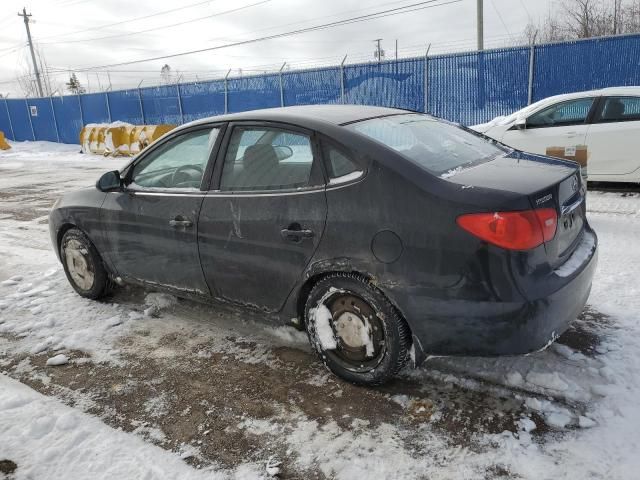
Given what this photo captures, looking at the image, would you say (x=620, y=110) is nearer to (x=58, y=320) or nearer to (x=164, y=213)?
(x=164, y=213)

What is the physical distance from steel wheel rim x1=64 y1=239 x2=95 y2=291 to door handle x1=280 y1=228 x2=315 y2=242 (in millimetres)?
2311

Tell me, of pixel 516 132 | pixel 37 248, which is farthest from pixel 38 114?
pixel 516 132

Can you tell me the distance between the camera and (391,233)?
2.66 meters

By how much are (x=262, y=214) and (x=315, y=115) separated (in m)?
0.72

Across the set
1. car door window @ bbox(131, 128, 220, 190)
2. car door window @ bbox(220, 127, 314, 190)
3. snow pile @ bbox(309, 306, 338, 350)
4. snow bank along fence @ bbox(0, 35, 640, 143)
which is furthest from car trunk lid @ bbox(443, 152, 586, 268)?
snow bank along fence @ bbox(0, 35, 640, 143)

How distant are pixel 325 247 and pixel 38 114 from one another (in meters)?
30.7

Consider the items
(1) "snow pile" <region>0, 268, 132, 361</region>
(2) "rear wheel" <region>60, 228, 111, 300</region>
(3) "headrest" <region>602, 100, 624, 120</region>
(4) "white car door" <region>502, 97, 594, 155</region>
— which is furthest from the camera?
(4) "white car door" <region>502, 97, 594, 155</region>

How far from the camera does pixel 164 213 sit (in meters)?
3.69

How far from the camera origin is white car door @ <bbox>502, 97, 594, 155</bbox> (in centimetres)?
766

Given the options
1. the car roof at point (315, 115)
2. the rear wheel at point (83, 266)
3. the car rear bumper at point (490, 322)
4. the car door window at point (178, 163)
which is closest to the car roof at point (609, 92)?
the car roof at point (315, 115)

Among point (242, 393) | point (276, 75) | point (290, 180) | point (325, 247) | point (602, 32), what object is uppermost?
point (602, 32)

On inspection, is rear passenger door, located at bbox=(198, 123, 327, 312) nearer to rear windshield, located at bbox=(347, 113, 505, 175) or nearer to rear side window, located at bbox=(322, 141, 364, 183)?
rear side window, located at bbox=(322, 141, 364, 183)

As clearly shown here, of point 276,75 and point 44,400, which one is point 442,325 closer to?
point 44,400

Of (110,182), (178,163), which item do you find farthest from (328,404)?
(110,182)
